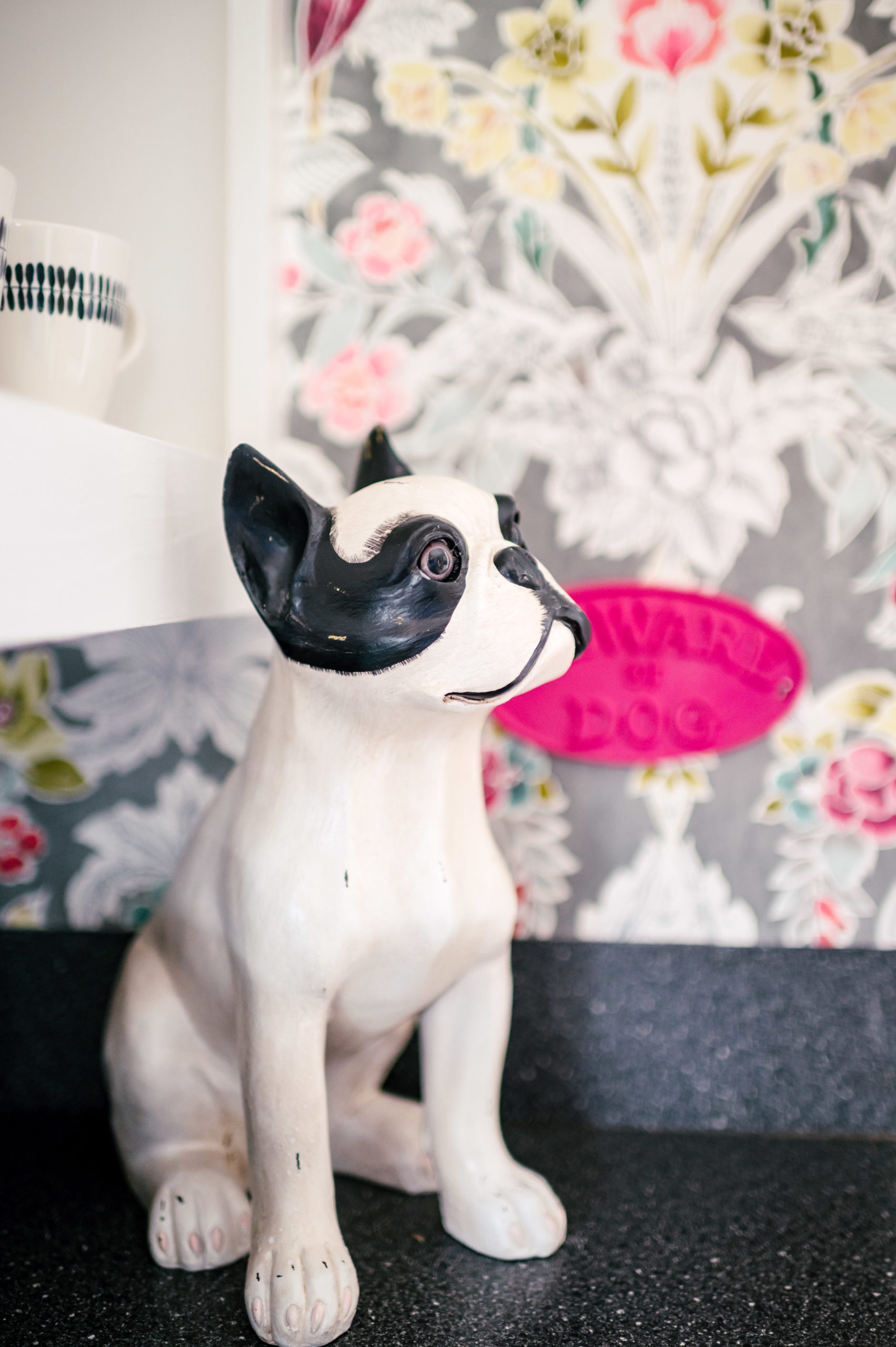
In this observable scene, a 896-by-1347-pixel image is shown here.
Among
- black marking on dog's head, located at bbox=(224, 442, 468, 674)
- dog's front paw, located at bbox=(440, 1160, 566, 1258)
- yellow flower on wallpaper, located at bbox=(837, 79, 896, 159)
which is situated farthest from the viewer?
yellow flower on wallpaper, located at bbox=(837, 79, 896, 159)

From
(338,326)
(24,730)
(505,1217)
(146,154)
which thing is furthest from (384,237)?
(505,1217)

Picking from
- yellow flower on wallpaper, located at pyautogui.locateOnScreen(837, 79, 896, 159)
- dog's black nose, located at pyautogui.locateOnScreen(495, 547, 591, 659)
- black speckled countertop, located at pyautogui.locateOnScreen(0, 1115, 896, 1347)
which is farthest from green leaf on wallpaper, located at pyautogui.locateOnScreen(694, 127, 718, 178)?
black speckled countertop, located at pyautogui.locateOnScreen(0, 1115, 896, 1347)

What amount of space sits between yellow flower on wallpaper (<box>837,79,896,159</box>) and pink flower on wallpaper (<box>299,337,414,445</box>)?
1.30ft

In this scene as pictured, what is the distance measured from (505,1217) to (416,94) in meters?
0.85

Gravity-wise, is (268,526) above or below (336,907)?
above

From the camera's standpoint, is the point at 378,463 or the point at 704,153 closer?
the point at 378,463

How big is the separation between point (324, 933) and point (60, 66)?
608 mm

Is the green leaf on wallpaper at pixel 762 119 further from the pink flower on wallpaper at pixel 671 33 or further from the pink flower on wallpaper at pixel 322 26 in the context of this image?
the pink flower on wallpaper at pixel 322 26

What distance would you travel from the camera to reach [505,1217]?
0.68 meters

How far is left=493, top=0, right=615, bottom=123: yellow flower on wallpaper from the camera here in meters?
0.86

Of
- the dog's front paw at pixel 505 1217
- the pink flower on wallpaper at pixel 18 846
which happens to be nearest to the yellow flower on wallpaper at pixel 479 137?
the pink flower on wallpaper at pixel 18 846

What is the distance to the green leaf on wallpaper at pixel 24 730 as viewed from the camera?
893 millimetres

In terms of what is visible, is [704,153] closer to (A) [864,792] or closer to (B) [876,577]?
(B) [876,577]

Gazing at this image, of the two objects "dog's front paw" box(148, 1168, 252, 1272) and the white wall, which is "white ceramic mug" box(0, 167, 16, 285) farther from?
"dog's front paw" box(148, 1168, 252, 1272)
